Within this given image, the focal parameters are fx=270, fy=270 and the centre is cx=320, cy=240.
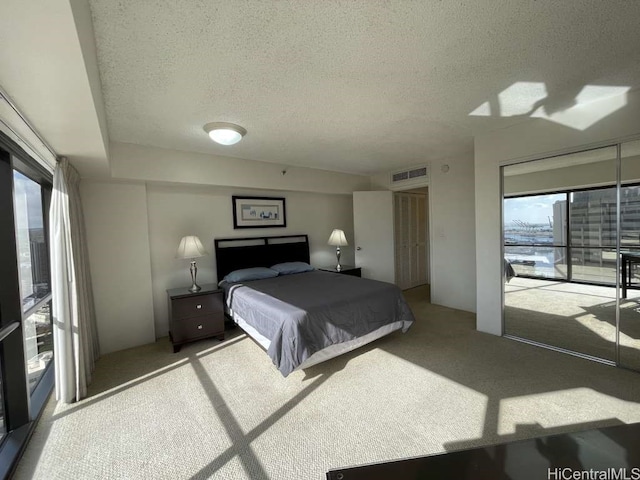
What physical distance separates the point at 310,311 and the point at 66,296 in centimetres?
205

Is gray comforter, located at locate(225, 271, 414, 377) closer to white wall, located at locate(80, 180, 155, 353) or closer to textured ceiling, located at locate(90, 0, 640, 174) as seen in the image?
white wall, located at locate(80, 180, 155, 353)

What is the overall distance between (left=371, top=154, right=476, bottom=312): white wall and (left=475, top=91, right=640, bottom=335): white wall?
81 cm

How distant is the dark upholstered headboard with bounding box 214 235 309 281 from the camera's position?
157 inches

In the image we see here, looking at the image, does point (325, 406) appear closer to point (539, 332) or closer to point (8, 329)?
point (8, 329)

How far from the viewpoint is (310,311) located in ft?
8.20

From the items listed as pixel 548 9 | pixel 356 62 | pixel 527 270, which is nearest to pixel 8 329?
pixel 356 62

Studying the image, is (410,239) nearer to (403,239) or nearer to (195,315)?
(403,239)

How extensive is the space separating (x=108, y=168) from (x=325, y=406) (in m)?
2.99

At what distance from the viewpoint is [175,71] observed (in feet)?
5.94

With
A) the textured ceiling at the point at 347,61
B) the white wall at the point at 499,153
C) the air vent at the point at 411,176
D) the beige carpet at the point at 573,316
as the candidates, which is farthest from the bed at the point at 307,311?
the air vent at the point at 411,176

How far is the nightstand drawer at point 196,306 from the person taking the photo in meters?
3.12

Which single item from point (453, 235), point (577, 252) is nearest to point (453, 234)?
point (453, 235)

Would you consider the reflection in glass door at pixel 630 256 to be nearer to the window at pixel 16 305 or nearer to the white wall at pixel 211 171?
the white wall at pixel 211 171

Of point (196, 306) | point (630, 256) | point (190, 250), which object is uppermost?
point (190, 250)
